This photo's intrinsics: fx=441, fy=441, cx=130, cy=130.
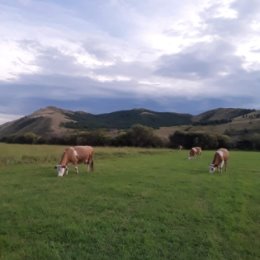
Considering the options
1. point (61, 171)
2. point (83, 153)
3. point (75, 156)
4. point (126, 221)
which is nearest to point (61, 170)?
point (61, 171)

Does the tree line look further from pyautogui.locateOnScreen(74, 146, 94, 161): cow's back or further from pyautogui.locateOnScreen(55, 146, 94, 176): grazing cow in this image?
pyautogui.locateOnScreen(55, 146, 94, 176): grazing cow

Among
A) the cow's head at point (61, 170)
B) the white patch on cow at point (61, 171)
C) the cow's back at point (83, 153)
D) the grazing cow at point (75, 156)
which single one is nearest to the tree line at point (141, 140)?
the cow's back at point (83, 153)

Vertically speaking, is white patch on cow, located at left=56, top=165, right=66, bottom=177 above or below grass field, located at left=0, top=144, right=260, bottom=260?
above

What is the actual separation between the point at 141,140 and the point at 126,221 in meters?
79.4

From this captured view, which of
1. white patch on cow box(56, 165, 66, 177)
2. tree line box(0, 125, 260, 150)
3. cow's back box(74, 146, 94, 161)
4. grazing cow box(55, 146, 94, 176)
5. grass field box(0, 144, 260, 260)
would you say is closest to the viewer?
grass field box(0, 144, 260, 260)

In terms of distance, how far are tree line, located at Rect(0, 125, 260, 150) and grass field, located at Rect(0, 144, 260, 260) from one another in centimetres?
6802

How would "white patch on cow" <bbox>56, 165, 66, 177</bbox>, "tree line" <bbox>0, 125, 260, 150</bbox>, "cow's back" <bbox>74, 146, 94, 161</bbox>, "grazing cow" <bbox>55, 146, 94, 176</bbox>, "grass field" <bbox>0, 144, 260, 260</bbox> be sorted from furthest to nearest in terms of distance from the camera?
"tree line" <bbox>0, 125, 260, 150</bbox> → "cow's back" <bbox>74, 146, 94, 161</bbox> → "grazing cow" <bbox>55, 146, 94, 176</bbox> → "white patch on cow" <bbox>56, 165, 66, 177</bbox> → "grass field" <bbox>0, 144, 260, 260</bbox>

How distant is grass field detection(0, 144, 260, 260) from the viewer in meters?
12.1

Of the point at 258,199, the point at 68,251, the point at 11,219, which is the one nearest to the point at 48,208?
the point at 11,219

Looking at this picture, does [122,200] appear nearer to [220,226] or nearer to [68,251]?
[220,226]

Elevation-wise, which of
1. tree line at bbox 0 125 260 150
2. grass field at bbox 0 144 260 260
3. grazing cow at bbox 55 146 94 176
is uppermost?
tree line at bbox 0 125 260 150

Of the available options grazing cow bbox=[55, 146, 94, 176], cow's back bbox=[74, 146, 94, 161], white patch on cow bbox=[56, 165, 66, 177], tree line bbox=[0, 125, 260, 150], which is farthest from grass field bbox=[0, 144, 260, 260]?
tree line bbox=[0, 125, 260, 150]

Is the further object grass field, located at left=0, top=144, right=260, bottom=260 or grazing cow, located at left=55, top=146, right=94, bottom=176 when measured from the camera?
grazing cow, located at left=55, top=146, right=94, bottom=176

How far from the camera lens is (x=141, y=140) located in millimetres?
93812
